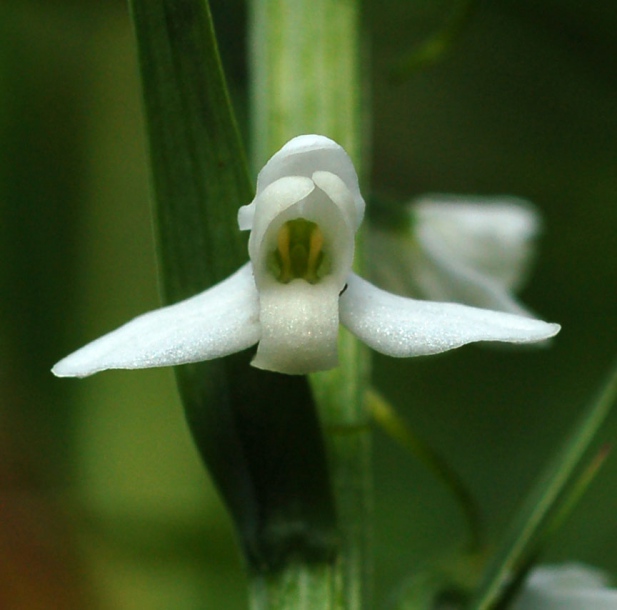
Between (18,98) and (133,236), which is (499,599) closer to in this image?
(133,236)

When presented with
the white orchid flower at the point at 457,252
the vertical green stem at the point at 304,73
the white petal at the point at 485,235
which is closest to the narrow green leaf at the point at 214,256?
the vertical green stem at the point at 304,73

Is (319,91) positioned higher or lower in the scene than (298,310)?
higher

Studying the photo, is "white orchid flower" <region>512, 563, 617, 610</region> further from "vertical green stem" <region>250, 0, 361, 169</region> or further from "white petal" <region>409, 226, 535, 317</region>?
"vertical green stem" <region>250, 0, 361, 169</region>

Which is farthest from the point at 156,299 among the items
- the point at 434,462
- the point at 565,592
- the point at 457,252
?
the point at 565,592

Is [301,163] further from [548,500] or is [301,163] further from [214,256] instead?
[548,500]

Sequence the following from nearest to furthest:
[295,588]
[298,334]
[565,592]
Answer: [298,334]
[295,588]
[565,592]

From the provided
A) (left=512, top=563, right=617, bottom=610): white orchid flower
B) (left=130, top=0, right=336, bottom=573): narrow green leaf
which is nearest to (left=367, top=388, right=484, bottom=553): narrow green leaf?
(left=512, top=563, right=617, bottom=610): white orchid flower
